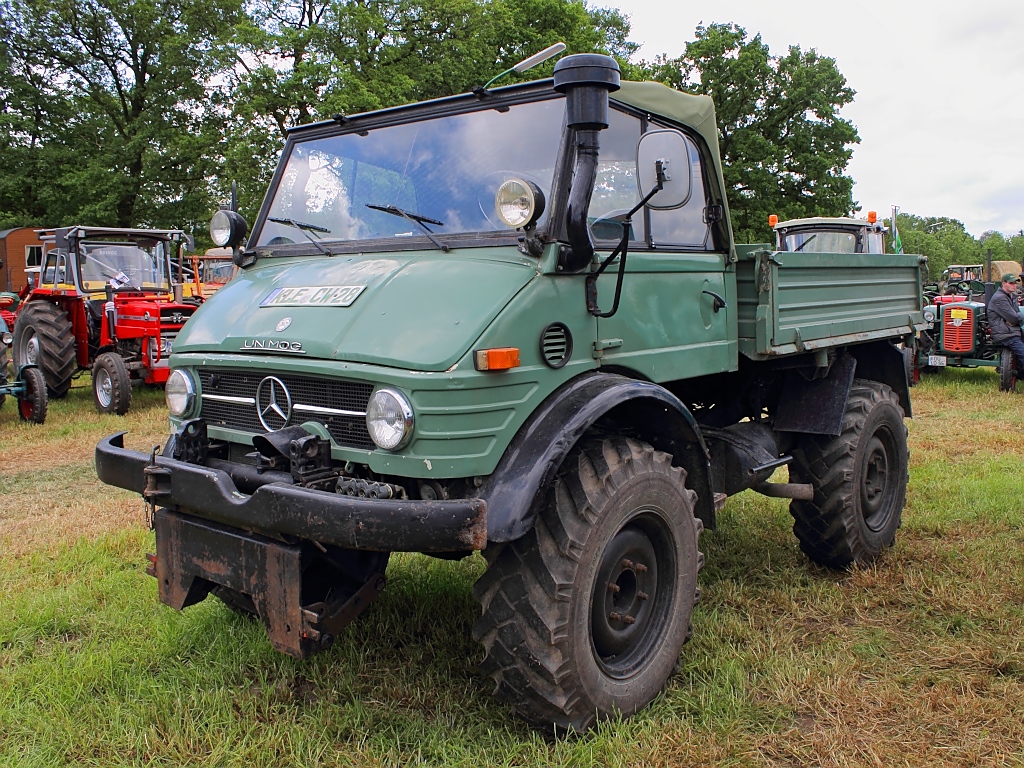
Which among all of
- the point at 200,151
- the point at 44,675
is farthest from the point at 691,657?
the point at 200,151

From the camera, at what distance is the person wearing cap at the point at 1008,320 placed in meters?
11.5

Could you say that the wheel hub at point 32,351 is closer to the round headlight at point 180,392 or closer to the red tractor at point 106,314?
the red tractor at point 106,314

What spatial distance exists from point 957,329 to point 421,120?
11.3 metres

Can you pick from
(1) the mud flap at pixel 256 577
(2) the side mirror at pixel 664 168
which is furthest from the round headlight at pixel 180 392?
(2) the side mirror at pixel 664 168

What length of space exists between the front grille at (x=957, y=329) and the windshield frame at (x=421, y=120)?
36.4 ft

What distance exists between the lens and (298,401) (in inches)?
121

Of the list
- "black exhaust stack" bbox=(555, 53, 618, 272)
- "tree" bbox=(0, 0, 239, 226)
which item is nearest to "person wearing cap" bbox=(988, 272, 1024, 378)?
"black exhaust stack" bbox=(555, 53, 618, 272)

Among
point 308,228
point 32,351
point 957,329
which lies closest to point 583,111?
point 308,228

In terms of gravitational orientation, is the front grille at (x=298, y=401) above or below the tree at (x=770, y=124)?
below

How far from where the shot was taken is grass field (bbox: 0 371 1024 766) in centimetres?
299

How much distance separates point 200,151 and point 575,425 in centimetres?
2462

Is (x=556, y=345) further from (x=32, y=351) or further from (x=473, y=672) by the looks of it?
(x=32, y=351)

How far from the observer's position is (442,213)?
3500 mm

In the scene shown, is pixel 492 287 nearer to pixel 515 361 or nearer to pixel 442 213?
pixel 515 361
